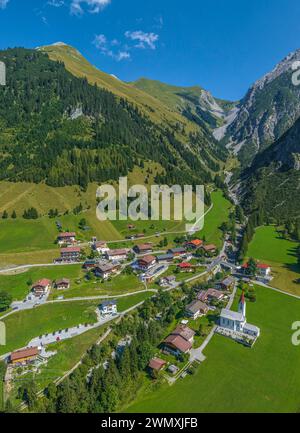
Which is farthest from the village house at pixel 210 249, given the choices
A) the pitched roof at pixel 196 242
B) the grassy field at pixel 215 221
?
the grassy field at pixel 215 221

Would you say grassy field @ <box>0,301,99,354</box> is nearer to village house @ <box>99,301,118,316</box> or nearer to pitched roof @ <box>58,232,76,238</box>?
village house @ <box>99,301,118,316</box>

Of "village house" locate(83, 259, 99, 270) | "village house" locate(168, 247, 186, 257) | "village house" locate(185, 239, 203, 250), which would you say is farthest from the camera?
"village house" locate(185, 239, 203, 250)

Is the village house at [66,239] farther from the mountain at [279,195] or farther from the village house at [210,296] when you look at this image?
the mountain at [279,195]

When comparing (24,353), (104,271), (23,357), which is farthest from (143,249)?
(23,357)

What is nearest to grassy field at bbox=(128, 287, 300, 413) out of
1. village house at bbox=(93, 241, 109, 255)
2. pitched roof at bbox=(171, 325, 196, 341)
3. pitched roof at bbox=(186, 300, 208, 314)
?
pitched roof at bbox=(171, 325, 196, 341)

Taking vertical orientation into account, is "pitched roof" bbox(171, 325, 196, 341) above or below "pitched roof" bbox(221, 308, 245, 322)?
below

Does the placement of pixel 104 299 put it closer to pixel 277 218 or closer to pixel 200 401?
pixel 200 401

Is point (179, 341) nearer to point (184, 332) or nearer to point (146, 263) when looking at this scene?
point (184, 332)

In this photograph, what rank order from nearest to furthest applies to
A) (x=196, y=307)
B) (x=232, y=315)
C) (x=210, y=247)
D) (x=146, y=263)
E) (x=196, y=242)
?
(x=232, y=315) → (x=196, y=307) → (x=146, y=263) → (x=210, y=247) → (x=196, y=242)
